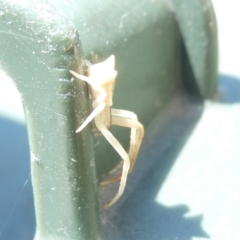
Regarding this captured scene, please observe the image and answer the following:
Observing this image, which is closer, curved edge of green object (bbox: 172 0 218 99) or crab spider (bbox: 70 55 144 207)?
crab spider (bbox: 70 55 144 207)

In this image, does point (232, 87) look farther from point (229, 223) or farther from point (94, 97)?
point (94, 97)

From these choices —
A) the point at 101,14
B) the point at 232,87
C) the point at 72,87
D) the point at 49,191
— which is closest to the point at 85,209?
the point at 49,191

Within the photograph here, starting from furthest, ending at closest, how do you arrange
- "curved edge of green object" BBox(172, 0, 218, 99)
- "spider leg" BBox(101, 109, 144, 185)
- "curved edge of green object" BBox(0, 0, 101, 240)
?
1. "curved edge of green object" BBox(172, 0, 218, 99)
2. "spider leg" BBox(101, 109, 144, 185)
3. "curved edge of green object" BBox(0, 0, 101, 240)

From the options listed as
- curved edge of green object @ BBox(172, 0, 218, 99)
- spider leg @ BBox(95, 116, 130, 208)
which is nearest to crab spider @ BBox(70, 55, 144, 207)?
spider leg @ BBox(95, 116, 130, 208)

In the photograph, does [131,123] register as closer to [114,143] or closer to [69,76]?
[114,143]

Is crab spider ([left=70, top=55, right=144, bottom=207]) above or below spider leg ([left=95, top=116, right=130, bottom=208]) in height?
above

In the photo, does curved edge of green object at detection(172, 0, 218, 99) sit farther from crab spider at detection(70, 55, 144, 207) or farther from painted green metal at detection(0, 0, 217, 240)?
crab spider at detection(70, 55, 144, 207)

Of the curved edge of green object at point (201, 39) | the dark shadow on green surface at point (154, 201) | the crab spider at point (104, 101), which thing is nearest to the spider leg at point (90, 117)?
the crab spider at point (104, 101)
